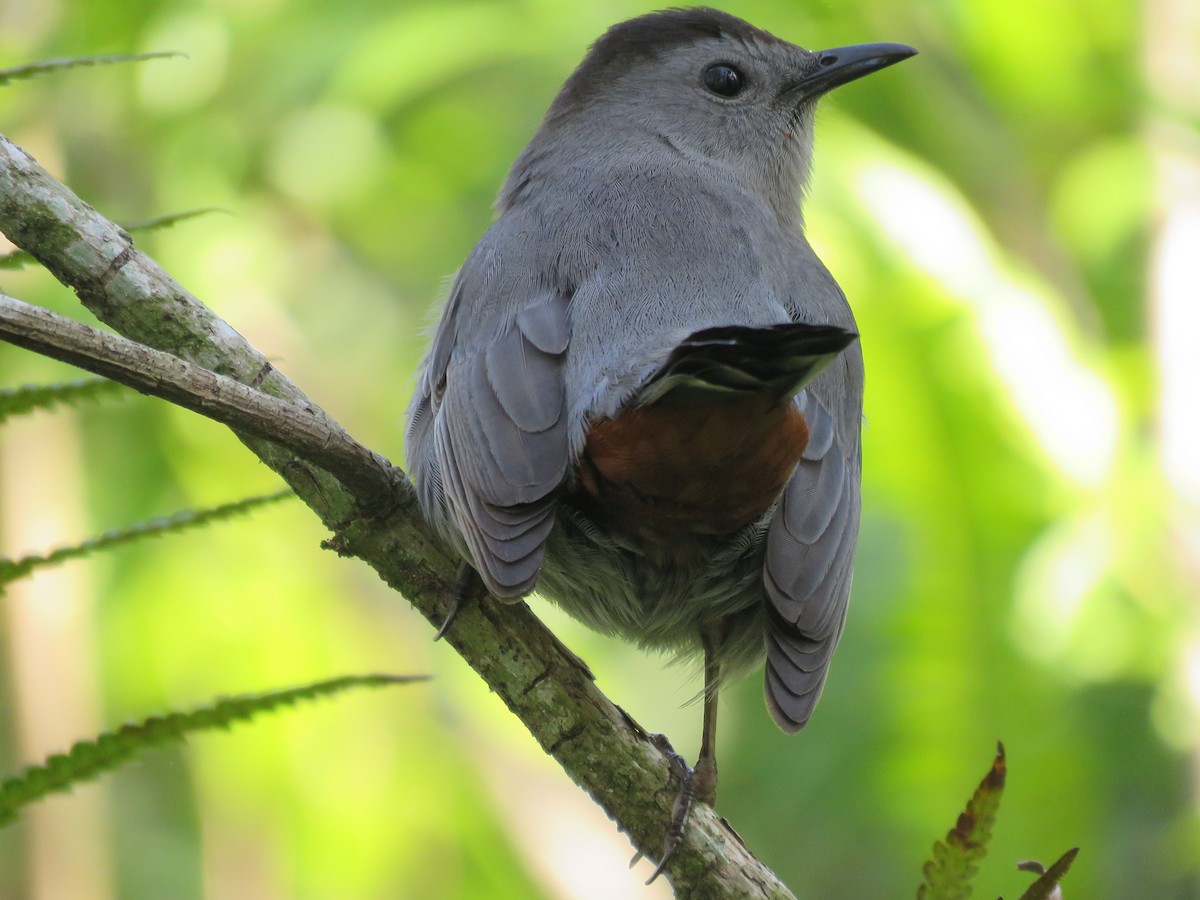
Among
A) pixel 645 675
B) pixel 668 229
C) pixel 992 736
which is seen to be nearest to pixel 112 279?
pixel 668 229

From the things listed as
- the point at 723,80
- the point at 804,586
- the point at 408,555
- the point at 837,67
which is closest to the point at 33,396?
the point at 408,555

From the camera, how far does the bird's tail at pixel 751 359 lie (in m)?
2.12

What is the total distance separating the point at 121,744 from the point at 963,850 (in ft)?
3.91

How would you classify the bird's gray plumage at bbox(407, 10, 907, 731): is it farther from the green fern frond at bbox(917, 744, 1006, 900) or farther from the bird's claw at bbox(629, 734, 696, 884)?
the green fern frond at bbox(917, 744, 1006, 900)

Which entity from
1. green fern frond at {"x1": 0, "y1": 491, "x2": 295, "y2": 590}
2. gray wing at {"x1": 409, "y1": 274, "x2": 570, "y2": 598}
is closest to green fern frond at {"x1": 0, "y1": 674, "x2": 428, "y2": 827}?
green fern frond at {"x1": 0, "y1": 491, "x2": 295, "y2": 590}

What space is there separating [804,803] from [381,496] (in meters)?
3.44

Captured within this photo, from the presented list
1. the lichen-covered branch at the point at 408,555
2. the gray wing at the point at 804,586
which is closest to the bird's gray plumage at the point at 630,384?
the gray wing at the point at 804,586

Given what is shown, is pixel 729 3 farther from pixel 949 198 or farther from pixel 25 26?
pixel 25 26

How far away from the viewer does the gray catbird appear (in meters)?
2.33

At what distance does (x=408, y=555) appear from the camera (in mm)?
2441

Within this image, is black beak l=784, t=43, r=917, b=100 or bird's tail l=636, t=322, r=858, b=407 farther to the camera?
black beak l=784, t=43, r=917, b=100

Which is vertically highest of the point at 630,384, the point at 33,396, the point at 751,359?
the point at 33,396

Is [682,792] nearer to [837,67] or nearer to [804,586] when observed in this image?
[804,586]

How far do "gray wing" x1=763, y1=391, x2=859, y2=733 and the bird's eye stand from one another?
5.02 feet
